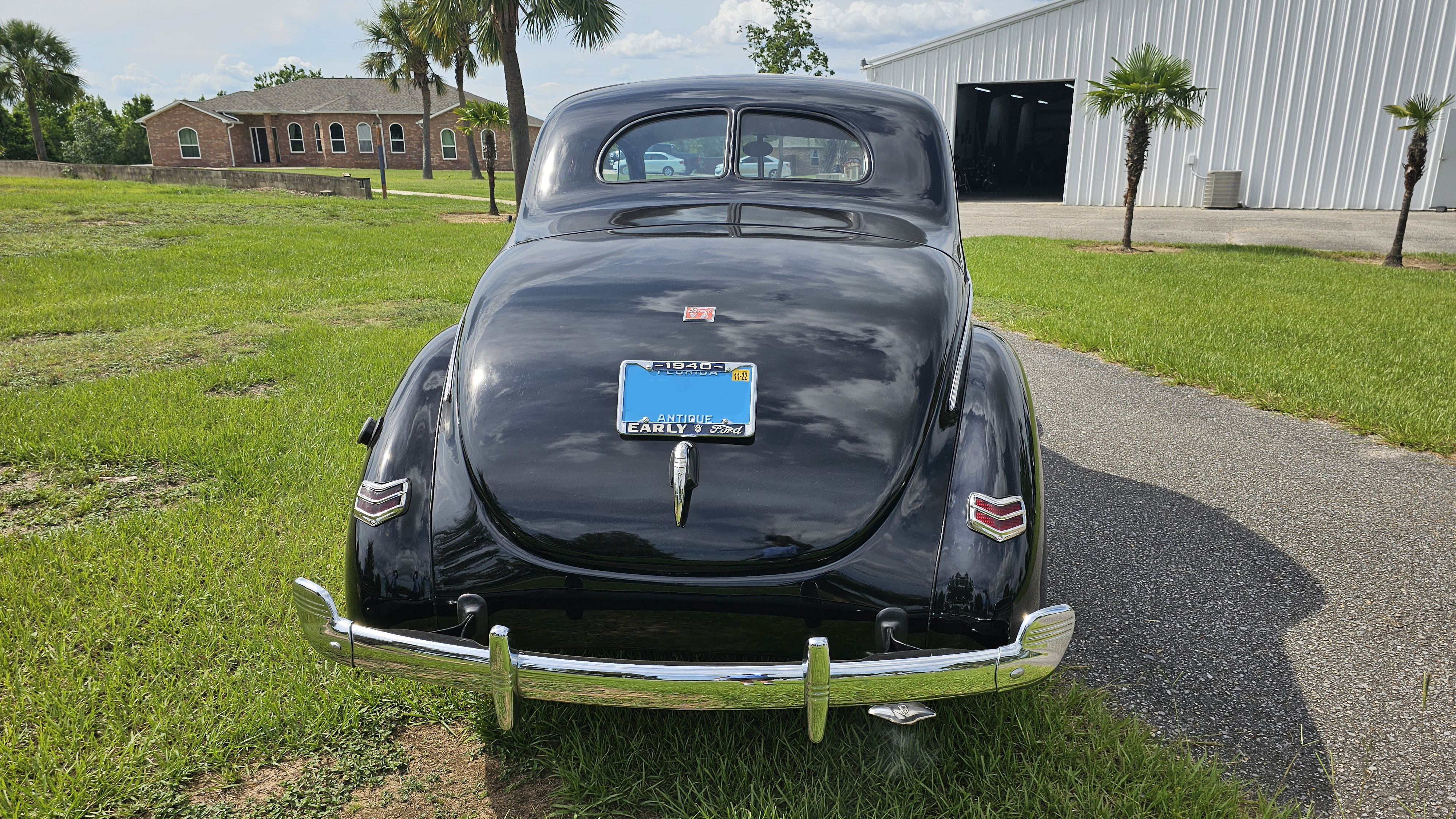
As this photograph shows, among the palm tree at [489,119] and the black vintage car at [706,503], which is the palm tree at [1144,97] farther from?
the palm tree at [489,119]

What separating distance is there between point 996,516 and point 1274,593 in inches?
70.8

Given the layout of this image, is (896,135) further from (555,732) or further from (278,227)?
(278,227)

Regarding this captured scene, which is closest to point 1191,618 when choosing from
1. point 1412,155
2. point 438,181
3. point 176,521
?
point 176,521

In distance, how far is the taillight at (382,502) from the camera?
2.05m

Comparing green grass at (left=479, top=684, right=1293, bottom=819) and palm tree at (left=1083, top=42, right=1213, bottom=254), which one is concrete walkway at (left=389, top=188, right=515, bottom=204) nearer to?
palm tree at (left=1083, top=42, right=1213, bottom=254)

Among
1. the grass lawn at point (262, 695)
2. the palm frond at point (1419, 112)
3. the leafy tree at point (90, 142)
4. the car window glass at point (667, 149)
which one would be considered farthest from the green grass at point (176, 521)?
the leafy tree at point (90, 142)

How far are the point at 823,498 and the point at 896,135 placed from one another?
176cm

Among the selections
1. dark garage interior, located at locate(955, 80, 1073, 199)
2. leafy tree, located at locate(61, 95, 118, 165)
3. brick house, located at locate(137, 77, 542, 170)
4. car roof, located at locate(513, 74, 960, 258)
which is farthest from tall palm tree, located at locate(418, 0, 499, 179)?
leafy tree, located at locate(61, 95, 118, 165)

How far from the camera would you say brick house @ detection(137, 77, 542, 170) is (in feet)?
167

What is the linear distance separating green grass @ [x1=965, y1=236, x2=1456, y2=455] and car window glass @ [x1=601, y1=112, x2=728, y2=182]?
164 inches

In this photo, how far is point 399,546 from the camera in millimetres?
2004

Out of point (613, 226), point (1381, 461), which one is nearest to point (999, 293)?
point (1381, 461)

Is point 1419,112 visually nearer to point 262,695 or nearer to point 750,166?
point 750,166

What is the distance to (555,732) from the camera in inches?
92.4
